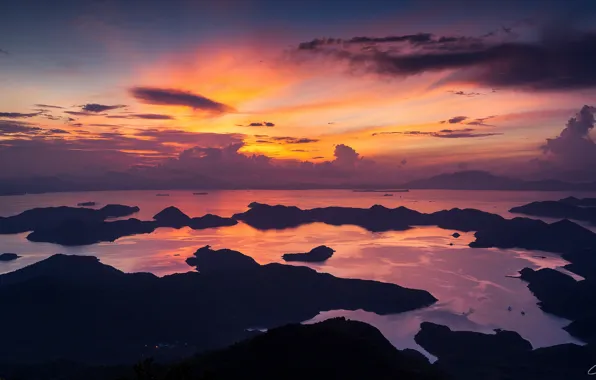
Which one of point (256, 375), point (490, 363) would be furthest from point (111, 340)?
point (490, 363)

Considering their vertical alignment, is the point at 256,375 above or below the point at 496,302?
above

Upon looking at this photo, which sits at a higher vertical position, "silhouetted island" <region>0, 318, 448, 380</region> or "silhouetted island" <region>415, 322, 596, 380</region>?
"silhouetted island" <region>0, 318, 448, 380</region>

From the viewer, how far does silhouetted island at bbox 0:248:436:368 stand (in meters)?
99.4

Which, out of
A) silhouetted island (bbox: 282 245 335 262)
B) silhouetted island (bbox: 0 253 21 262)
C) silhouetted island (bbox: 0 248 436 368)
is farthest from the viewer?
silhouetted island (bbox: 282 245 335 262)

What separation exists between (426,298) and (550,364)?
172 feet

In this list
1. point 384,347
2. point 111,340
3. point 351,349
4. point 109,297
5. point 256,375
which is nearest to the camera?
point 256,375

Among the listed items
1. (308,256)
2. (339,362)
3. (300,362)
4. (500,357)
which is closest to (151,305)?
(300,362)

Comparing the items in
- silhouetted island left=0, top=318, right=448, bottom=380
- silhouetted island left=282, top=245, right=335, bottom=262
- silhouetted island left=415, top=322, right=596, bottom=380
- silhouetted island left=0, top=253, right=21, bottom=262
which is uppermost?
silhouetted island left=0, top=318, right=448, bottom=380

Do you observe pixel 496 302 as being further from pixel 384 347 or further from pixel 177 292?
pixel 177 292

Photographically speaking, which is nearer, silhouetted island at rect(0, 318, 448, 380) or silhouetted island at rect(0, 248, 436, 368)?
silhouetted island at rect(0, 318, 448, 380)

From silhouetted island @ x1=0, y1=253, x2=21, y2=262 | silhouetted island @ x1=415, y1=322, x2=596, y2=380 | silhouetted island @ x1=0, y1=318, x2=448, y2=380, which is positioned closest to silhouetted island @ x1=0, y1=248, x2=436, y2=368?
silhouetted island @ x1=0, y1=318, x2=448, y2=380

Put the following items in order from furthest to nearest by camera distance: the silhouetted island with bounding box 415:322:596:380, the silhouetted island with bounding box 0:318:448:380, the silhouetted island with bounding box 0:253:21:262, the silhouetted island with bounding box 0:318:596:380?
the silhouetted island with bounding box 0:253:21:262 → the silhouetted island with bounding box 415:322:596:380 → the silhouetted island with bounding box 0:318:596:380 → the silhouetted island with bounding box 0:318:448:380

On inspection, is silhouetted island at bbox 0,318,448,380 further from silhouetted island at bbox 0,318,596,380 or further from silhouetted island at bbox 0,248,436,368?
silhouetted island at bbox 0,248,436,368

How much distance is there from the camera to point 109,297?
120 meters
